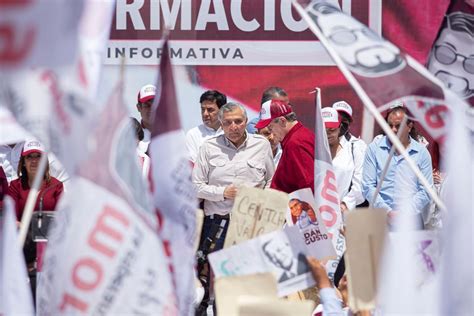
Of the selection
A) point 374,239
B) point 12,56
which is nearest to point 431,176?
point 374,239

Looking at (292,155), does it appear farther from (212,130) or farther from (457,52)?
(457,52)

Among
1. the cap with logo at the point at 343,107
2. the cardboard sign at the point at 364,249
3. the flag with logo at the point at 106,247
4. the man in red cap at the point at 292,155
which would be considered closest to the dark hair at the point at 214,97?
the cap with logo at the point at 343,107

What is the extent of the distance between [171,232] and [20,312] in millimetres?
975

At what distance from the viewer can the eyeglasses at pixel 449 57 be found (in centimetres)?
739

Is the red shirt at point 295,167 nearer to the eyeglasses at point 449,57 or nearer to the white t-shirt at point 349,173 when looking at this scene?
the white t-shirt at point 349,173

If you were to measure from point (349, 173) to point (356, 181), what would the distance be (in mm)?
172

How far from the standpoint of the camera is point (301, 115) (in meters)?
12.5

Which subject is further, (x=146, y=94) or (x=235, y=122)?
(x=146, y=94)

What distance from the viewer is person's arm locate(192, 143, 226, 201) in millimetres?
10512

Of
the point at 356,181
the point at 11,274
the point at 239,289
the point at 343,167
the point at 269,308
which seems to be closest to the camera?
the point at 269,308

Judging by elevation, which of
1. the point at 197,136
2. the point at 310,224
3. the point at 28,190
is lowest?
the point at 310,224

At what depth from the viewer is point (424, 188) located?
1059cm

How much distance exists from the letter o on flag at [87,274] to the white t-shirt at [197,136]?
563 cm

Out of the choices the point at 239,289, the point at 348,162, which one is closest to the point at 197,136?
the point at 348,162
